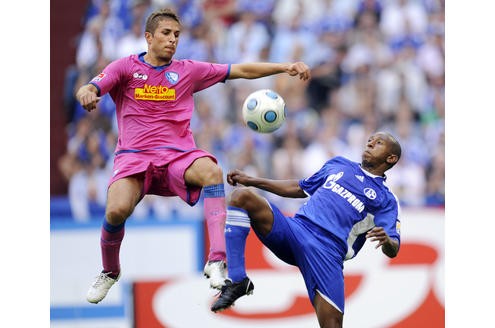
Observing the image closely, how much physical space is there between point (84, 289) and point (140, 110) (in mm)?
6508

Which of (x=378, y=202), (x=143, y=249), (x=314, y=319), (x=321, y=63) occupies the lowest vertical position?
(x=314, y=319)

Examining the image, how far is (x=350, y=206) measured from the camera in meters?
9.23

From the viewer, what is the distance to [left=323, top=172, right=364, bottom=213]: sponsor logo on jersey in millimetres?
9242

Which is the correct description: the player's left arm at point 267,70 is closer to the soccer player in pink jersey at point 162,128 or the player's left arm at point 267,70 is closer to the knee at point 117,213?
the soccer player in pink jersey at point 162,128

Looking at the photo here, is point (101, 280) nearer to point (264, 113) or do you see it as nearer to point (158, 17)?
point (264, 113)

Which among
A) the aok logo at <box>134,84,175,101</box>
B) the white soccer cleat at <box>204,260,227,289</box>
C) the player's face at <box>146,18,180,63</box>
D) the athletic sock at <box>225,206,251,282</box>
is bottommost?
the white soccer cleat at <box>204,260,227,289</box>

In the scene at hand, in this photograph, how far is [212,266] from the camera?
8.36 metres

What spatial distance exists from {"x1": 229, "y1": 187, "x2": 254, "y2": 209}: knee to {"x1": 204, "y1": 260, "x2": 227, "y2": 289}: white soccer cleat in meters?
0.55

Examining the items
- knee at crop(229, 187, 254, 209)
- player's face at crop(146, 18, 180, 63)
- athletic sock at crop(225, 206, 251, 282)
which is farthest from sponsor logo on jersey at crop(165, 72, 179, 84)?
athletic sock at crop(225, 206, 251, 282)

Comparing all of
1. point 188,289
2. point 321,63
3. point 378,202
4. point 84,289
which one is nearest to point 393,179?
point 321,63

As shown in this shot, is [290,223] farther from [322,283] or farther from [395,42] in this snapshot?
[395,42]

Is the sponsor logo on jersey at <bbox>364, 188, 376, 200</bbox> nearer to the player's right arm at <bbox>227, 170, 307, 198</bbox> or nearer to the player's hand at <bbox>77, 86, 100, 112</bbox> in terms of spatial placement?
the player's right arm at <bbox>227, 170, 307, 198</bbox>

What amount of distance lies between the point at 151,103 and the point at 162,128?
26 cm

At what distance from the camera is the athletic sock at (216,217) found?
8461 mm
